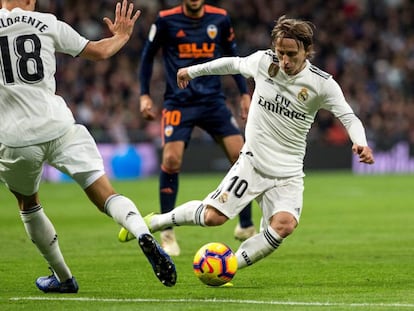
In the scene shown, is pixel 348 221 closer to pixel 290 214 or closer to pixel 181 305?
pixel 290 214

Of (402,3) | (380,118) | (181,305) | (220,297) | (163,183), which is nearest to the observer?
(181,305)

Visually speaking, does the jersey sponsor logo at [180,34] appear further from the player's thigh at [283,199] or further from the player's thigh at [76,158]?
the player's thigh at [76,158]

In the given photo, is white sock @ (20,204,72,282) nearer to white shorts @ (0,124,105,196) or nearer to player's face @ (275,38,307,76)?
white shorts @ (0,124,105,196)

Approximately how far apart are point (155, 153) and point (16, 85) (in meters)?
18.3

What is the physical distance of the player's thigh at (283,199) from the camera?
805cm

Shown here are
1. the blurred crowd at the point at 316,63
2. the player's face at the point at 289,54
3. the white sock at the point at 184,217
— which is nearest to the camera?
the player's face at the point at 289,54

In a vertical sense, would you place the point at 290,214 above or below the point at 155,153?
above

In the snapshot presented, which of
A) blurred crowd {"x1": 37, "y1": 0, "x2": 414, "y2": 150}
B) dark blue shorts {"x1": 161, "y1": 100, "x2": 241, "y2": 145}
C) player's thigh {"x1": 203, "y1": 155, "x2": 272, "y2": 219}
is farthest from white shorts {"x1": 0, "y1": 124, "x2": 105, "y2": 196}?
blurred crowd {"x1": 37, "y1": 0, "x2": 414, "y2": 150}

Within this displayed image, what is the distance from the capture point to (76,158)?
7.04 metres

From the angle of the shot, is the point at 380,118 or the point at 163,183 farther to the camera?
the point at 380,118

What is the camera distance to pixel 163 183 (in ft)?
35.3

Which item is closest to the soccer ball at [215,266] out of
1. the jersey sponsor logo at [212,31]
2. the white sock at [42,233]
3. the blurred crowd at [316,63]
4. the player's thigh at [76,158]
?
the white sock at [42,233]

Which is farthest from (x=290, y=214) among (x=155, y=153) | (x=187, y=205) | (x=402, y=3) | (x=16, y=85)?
(x=402, y=3)

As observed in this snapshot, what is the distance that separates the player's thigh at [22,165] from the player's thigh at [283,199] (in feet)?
6.29
